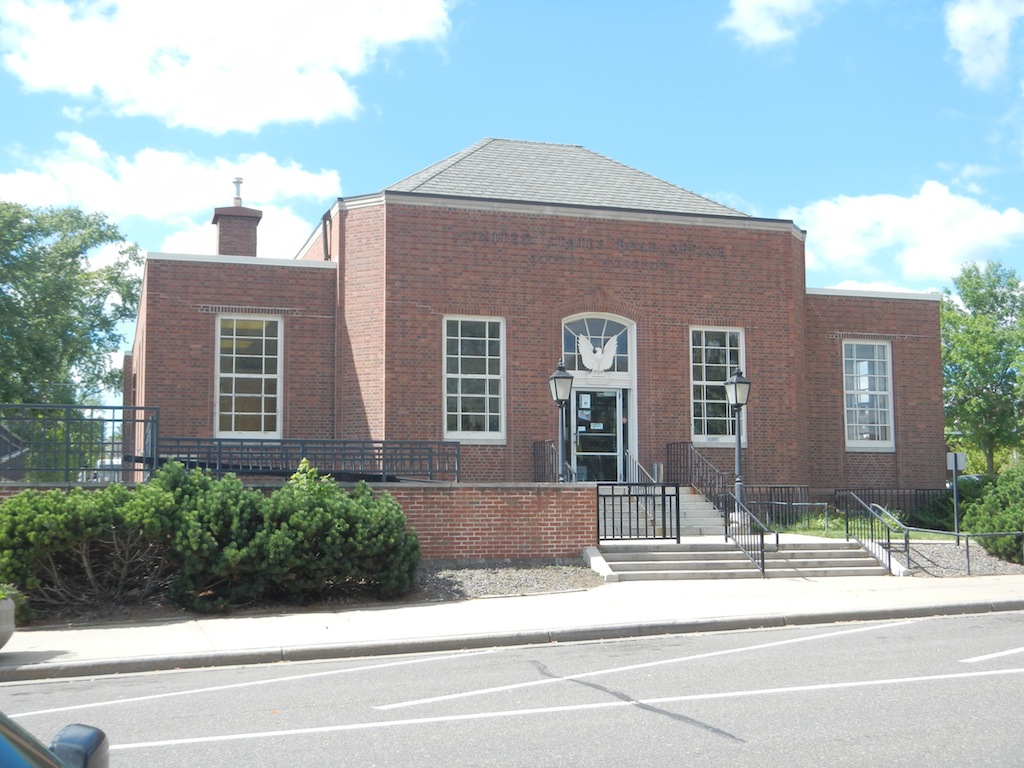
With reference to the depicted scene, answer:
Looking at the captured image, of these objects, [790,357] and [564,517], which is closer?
[564,517]

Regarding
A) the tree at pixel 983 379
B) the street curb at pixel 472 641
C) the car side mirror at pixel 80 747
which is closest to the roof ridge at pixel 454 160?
the street curb at pixel 472 641

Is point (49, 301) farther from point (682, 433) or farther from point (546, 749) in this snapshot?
point (546, 749)

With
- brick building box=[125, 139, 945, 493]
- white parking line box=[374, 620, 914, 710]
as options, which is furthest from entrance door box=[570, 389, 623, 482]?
white parking line box=[374, 620, 914, 710]

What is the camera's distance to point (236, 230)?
84.1ft

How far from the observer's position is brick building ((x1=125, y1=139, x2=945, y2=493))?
2073 centimetres

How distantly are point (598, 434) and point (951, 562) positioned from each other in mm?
7227

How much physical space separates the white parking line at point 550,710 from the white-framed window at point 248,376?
47.7ft

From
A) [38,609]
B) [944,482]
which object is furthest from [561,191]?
[38,609]

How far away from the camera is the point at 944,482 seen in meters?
24.9

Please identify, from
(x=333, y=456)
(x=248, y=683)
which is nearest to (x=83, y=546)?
(x=248, y=683)

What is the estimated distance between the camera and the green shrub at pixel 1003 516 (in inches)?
702

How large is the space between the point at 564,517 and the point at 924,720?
975cm

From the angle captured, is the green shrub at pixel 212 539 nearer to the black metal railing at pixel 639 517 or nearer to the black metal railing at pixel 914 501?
the black metal railing at pixel 639 517

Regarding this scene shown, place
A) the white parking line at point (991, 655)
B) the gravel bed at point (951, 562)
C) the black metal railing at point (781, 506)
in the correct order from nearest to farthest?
the white parking line at point (991, 655) < the gravel bed at point (951, 562) < the black metal railing at point (781, 506)
